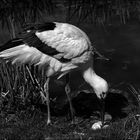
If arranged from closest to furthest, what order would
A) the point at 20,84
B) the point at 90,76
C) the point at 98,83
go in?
1. the point at 98,83
2. the point at 90,76
3. the point at 20,84

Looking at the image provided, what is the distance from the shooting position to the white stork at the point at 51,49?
7312 mm

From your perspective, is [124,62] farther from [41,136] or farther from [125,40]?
[41,136]

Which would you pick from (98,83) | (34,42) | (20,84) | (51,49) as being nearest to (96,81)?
(98,83)

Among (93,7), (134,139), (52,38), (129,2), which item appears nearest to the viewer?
(134,139)

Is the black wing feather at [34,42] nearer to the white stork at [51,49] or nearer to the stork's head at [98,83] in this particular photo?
the white stork at [51,49]

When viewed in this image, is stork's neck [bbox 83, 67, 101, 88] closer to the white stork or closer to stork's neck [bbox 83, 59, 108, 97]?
stork's neck [bbox 83, 59, 108, 97]

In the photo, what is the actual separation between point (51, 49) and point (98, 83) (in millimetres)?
965

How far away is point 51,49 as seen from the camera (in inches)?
290

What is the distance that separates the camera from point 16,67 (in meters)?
7.94

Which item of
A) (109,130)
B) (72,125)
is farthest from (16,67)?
(109,130)

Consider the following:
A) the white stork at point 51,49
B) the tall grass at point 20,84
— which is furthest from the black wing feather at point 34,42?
the tall grass at point 20,84

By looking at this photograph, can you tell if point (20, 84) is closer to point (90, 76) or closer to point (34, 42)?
point (34, 42)

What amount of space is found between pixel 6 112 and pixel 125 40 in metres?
5.93

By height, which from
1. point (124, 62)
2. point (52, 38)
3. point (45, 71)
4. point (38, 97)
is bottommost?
point (124, 62)
